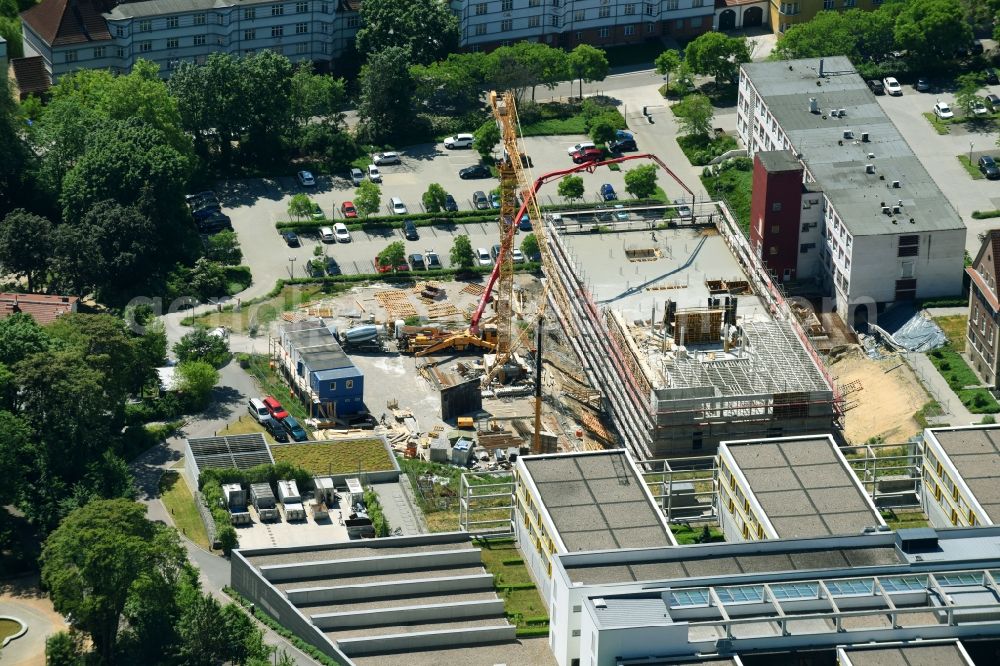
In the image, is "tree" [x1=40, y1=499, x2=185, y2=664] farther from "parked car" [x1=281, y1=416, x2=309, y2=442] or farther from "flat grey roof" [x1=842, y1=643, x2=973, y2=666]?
"flat grey roof" [x1=842, y1=643, x2=973, y2=666]

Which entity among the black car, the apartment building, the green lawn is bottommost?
the green lawn

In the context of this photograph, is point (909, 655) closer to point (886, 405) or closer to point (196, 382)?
point (886, 405)

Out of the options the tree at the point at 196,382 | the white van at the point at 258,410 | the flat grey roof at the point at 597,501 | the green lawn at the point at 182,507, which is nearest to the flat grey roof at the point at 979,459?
the flat grey roof at the point at 597,501

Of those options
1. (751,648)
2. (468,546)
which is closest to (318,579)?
(468,546)

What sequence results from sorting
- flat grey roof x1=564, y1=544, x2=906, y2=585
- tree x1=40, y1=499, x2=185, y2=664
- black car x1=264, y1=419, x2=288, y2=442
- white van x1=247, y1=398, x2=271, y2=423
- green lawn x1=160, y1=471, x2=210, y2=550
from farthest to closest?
1. white van x1=247, y1=398, x2=271, y2=423
2. black car x1=264, y1=419, x2=288, y2=442
3. green lawn x1=160, y1=471, x2=210, y2=550
4. tree x1=40, y1=499, x2=185, y2=664
5. flat grey roof x1=564, y1=544, x2=906, y2=585

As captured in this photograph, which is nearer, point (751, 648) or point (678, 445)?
point (751, 648)

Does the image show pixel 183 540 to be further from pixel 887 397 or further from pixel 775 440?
pixel 887 397

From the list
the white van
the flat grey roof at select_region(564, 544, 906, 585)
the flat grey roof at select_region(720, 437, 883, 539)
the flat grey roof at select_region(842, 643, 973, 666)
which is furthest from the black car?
the flat grey roof at select_region(842, 643, 973, 666)

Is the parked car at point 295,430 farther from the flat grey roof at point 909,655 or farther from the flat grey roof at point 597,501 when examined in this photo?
the flat grey roof at point 909,655
